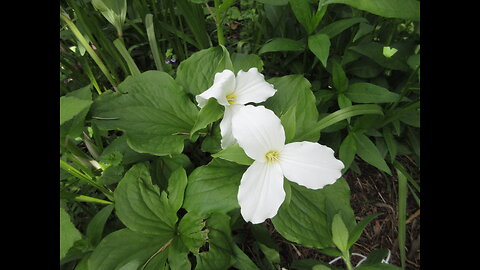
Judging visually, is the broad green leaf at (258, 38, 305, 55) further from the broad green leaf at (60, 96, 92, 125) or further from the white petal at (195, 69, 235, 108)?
the broad green leaf at (60, 96, 92, 125)

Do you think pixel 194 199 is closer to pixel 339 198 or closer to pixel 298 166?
pixel 298 166

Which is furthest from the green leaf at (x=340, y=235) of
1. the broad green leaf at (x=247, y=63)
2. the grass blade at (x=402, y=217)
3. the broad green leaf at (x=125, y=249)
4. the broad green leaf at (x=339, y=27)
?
the broad green leaf at (x=339, y=27)

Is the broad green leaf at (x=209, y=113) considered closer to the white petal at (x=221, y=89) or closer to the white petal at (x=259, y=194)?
the white petal at (x=221, y=89)

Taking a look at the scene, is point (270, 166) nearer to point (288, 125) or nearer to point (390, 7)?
point (288, 125)

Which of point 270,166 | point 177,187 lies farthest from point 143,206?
point 270,166

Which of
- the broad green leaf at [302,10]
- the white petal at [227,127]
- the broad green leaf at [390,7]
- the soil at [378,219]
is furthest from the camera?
the soil at [378,219]

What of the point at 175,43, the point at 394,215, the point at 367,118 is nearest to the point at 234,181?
the point at 367,118
